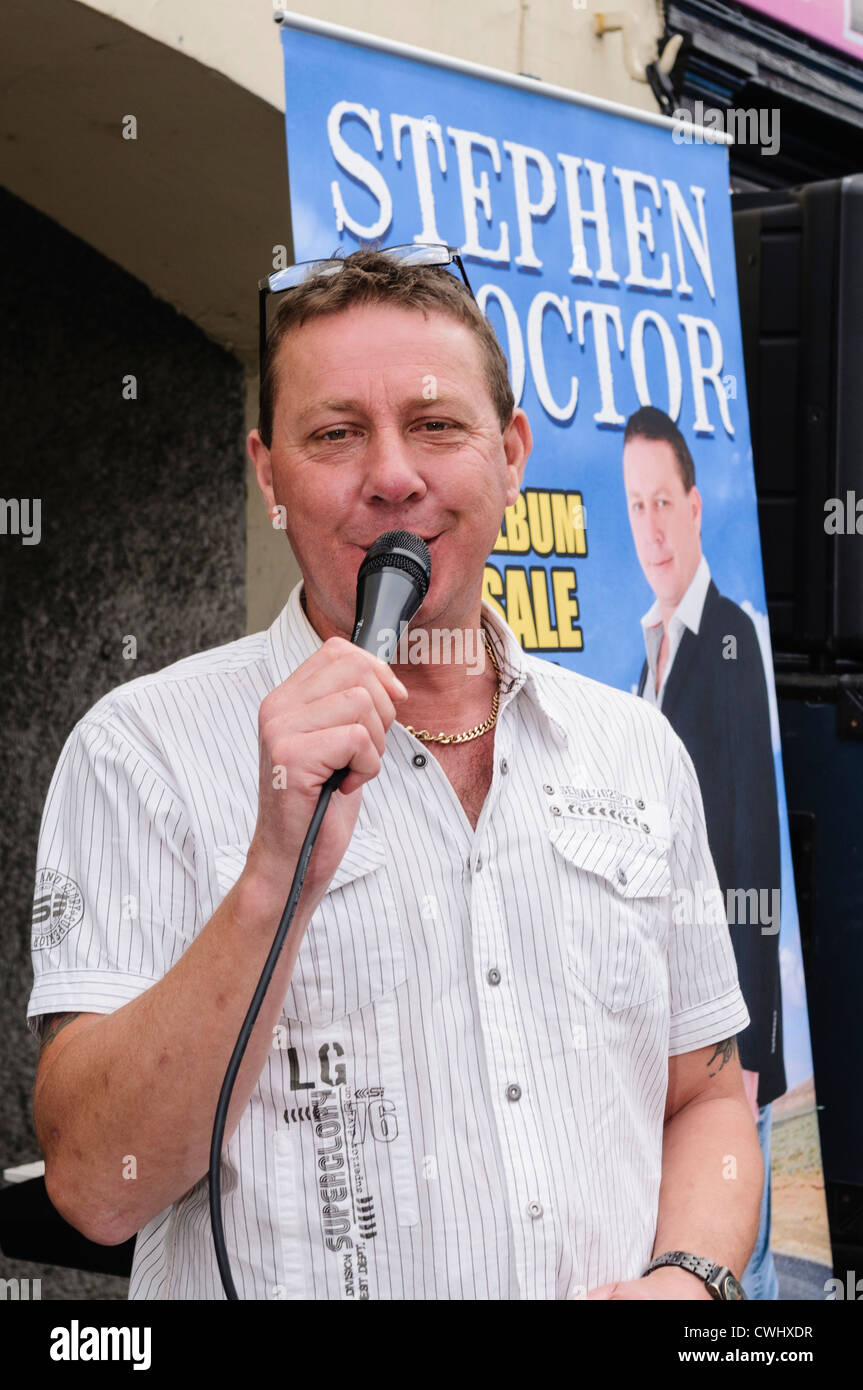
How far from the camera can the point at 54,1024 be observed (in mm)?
1316

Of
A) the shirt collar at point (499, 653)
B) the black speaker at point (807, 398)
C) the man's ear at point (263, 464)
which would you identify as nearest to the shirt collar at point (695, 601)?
the black speaker at point (807, 398)

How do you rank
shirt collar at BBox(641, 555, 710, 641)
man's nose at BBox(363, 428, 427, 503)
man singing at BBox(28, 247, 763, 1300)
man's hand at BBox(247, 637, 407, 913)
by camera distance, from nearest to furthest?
man's hand at BBox(247, 637, 407, 913)
man singing at BBox(28, 247, 763, 1300)
man's nose at BBox(363, 428, 427, 503)
shirt collar at BBox(641, 555, 710, 641)

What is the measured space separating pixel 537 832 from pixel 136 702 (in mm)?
430

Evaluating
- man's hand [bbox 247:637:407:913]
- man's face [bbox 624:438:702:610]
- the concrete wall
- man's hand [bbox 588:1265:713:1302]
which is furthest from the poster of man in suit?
man's hand [bbox 247:637:407:913]

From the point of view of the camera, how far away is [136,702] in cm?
145

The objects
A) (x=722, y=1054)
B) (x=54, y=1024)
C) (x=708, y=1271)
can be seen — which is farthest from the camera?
(x=722, y=1054)

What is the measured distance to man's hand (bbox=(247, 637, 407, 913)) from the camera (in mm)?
1080

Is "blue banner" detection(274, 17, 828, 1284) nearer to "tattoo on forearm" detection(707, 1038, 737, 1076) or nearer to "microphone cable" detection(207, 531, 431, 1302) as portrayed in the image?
"tattoo on forearm" detection(707, 1038, 737, 1076)

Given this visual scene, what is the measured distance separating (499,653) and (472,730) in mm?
100

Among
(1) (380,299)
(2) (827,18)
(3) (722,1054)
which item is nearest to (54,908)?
(1) (380,299)

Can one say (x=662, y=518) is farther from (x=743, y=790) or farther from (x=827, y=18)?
(x=827, y=18)

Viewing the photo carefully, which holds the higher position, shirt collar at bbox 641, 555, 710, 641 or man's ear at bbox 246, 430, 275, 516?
shirt collar at bbox 641, 555, 710, 641
